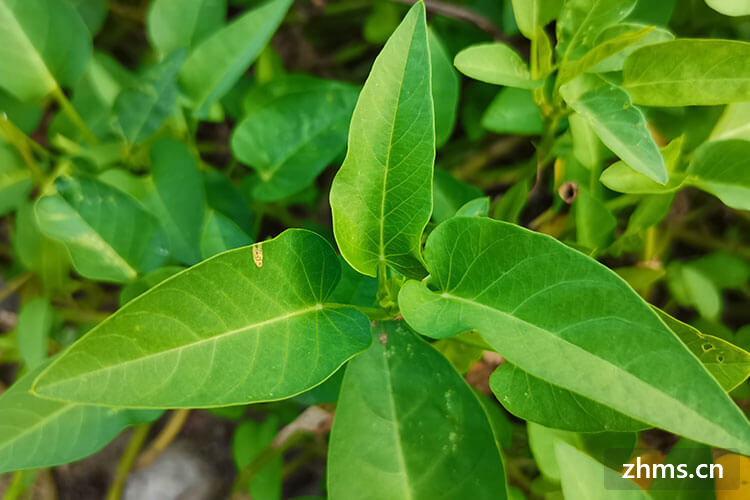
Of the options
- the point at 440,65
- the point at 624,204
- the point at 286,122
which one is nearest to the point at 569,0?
the point at 440,65

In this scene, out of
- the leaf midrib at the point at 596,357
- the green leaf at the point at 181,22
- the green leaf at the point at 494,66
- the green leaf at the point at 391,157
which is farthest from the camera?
the green leaf at the point at 181,22

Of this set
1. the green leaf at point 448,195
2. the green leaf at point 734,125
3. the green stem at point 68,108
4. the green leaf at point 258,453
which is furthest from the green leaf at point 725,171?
the green stem at point 68,108

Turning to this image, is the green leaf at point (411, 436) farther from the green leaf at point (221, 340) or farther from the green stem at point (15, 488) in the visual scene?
the green stem at point (15, 488)

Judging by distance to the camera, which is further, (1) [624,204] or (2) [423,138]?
(1) [624,204]

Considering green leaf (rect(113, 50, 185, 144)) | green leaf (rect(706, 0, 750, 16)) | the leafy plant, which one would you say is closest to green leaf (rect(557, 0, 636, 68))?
the leafy plant

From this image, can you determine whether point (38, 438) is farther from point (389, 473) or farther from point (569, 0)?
point (569, 0)

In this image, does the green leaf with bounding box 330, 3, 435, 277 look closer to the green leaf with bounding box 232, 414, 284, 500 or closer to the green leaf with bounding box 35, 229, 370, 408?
the green leaf with bounding box 35, 229, 370, 408
